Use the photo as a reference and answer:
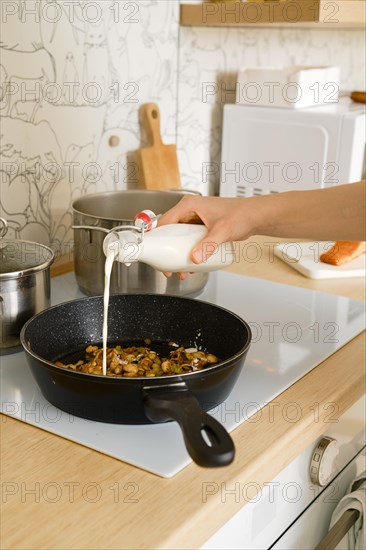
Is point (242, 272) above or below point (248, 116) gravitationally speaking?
below

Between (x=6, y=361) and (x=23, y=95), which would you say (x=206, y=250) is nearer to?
(x=6, y=361)

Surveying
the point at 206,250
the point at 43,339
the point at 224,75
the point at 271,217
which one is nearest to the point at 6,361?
the point at 43,339

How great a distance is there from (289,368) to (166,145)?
0.78m

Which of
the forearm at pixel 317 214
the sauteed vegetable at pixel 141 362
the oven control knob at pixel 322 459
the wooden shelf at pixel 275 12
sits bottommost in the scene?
the oven control knob at pixel 322 459

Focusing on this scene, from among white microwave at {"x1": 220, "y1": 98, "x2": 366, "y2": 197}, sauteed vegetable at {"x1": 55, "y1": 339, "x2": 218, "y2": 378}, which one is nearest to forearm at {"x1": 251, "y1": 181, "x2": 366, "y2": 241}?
sauteed vegetable at {"x1": 55, "y1": 339, "x2": 218, "y2": 378}

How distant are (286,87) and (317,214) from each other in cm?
80

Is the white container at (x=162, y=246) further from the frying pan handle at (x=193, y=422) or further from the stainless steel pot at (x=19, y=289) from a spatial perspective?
the frying pan handle at (x=193, y=422)

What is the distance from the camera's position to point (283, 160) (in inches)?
68.5

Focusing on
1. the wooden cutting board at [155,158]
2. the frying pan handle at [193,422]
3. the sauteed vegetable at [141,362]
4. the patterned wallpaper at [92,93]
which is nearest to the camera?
the frying pan handle at [193,422]

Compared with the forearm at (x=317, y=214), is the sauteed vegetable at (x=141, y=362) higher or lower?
lower

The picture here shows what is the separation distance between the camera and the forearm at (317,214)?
0.95 meters

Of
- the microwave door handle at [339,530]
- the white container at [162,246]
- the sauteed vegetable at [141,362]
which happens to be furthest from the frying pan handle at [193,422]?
the microwave door handle at [339,530]

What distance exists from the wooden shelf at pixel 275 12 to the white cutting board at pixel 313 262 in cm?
47

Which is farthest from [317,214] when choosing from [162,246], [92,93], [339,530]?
[92,93]
